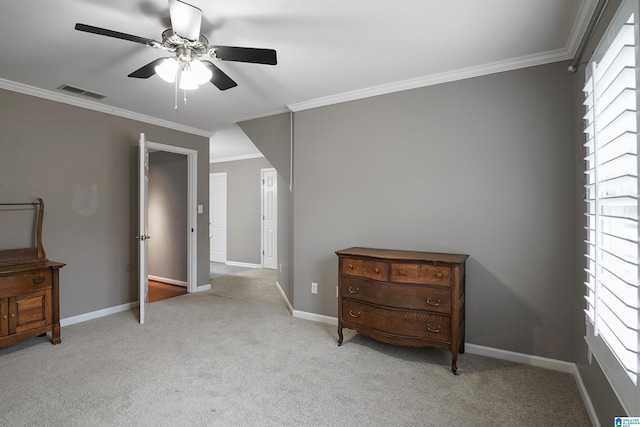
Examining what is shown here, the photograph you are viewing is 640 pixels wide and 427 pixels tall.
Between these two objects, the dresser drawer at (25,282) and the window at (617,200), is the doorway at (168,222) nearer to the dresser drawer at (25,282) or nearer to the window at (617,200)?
the dresser drawer at (25,282)

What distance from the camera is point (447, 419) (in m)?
1.87

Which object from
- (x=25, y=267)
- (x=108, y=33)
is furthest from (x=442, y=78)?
(x=25, y=267)

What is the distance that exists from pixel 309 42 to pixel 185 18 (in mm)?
861

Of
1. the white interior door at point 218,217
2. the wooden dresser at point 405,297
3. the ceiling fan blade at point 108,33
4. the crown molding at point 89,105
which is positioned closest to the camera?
the ceiling fan blade at point 108,33

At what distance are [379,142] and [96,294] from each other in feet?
11.5

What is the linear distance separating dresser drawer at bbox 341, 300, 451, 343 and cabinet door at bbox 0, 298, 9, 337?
2.77 meters

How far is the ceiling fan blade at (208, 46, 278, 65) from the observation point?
1821mm

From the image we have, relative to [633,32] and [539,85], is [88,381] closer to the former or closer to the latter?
[633,32]

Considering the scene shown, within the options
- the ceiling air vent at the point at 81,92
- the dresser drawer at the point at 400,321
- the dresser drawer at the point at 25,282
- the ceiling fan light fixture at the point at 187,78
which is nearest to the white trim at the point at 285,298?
the dresser drawer at the point at 400,321

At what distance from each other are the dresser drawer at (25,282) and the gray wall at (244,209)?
3988 millimetres

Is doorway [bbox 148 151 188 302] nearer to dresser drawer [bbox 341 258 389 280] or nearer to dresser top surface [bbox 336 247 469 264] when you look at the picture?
dresser drawer [bbox 341 258 389 280]

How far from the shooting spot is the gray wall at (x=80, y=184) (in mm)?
3078

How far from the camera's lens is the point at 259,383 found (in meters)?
2.24

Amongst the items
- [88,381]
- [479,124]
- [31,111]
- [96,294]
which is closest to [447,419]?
[479,124]
